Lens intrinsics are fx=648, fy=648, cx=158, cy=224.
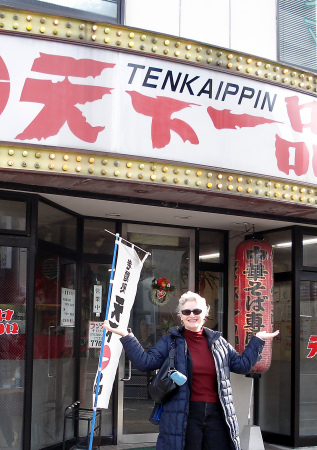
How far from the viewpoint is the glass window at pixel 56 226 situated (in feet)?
24.2

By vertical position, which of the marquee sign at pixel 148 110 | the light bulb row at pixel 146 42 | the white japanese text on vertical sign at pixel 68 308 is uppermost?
the light bulb row at pixel 146 42

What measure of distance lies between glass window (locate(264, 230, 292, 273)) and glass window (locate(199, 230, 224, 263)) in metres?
0.71

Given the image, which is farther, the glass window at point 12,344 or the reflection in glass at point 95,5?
the reflection in glass at point 95,5

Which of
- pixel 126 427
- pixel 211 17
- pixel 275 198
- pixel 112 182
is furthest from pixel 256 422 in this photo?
pixel 211 17

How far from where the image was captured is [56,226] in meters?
7.82

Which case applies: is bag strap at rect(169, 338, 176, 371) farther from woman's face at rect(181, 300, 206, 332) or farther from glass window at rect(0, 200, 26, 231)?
glass window at rect(0, 200, 26, 231)

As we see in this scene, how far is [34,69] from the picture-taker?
620 centimetres

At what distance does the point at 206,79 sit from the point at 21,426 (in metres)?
4.22

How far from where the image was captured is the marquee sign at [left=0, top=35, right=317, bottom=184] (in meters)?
6.16

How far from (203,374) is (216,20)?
16.6 ft

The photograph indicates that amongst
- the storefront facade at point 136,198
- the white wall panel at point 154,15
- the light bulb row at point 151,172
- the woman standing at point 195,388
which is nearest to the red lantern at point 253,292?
the storefront facade at point 136,198

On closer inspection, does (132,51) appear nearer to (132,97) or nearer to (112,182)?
(132,97)

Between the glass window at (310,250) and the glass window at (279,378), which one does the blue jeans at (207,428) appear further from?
the glass window at (310,250)

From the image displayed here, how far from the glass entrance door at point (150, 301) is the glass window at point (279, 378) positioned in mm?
1380
